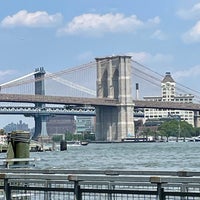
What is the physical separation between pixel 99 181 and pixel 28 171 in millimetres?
2132

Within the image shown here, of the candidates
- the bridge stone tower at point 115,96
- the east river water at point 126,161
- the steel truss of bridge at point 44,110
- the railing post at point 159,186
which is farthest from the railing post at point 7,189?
the bridge stone tower at point 115,96

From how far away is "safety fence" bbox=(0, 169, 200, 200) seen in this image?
27.7ft

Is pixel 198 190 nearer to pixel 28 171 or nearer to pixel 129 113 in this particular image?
pixel 28 171

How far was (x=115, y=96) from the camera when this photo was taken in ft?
459

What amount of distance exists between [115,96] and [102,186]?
13058 cm

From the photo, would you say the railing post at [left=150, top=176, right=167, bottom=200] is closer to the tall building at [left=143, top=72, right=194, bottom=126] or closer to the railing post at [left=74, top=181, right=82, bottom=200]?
the railing post at [left=74, top=181, right=82, bottom=200]

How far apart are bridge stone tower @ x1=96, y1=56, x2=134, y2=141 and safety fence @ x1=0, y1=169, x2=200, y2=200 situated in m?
122

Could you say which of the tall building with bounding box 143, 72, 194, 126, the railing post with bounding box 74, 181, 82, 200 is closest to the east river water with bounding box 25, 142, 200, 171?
the railing post with bounding box 74, 181, 82, 200

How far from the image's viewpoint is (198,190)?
29.0ft

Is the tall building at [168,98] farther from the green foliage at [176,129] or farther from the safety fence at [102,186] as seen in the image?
the safety fence at [102,186]

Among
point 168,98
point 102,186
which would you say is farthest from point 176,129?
point 102,186

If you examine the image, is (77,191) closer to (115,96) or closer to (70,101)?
(70,101)

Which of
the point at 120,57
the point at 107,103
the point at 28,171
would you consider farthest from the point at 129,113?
the point at 28,171

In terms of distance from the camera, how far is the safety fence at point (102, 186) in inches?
332
